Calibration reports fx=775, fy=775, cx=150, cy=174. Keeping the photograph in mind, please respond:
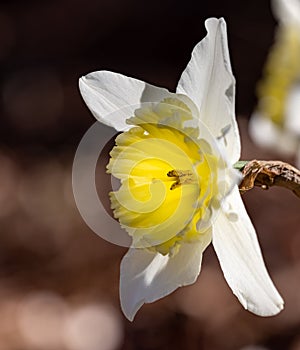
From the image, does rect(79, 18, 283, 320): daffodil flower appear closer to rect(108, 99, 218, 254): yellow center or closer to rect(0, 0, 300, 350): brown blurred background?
rect(108, 99, 218, 254): yellow center

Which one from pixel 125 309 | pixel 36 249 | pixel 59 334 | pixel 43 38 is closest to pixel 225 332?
pixel 59 334

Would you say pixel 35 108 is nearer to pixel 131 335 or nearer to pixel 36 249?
pixel 36 249

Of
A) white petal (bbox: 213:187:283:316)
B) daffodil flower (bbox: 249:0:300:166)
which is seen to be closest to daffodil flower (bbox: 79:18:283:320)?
white petal (bbox: 213:187:283:316)

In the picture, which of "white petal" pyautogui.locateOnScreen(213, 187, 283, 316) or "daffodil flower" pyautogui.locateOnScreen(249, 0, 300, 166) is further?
"daffodil flower" pyautogui.locateOnScreen(249, 0, 300, 166)

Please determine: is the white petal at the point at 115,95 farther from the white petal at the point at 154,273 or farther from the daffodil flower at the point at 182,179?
the white petal at the point at 154,273

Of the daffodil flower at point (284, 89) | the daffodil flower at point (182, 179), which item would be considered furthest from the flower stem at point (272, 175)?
the daffodil flower at point (284, 89)

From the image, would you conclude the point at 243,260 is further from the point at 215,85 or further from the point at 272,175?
the point at 215,85
